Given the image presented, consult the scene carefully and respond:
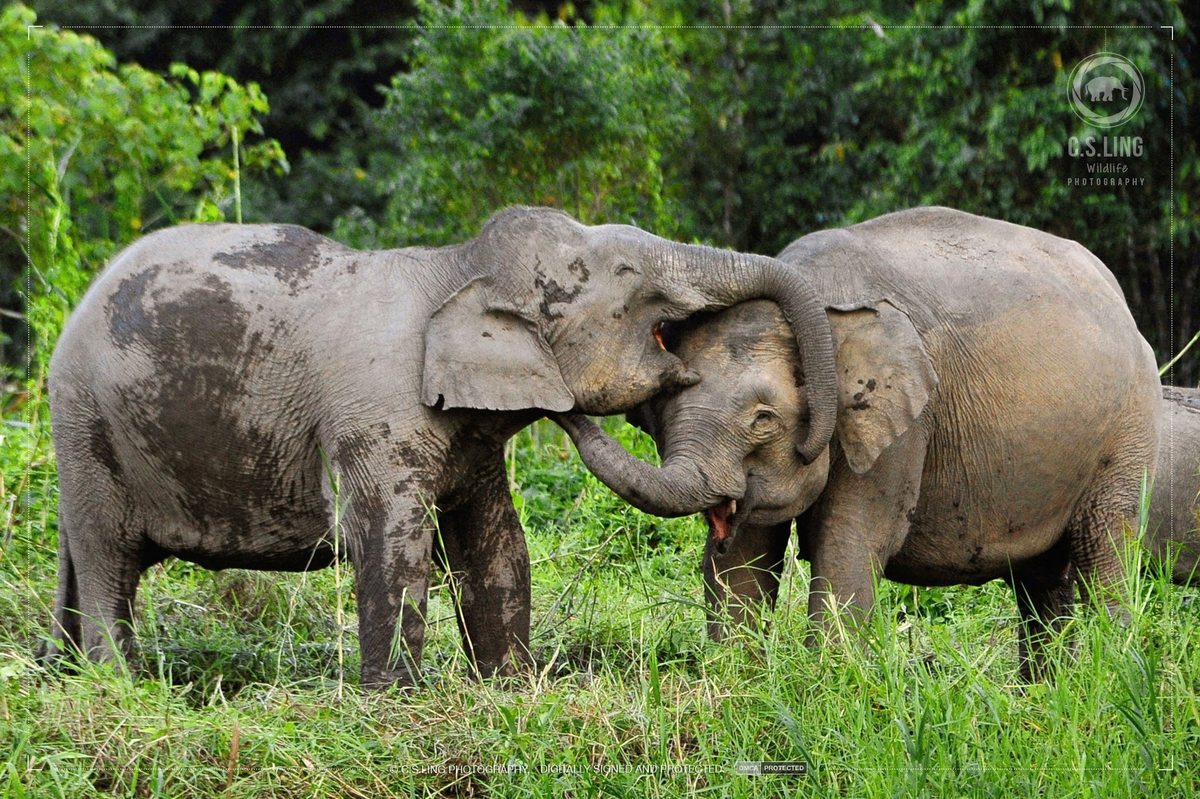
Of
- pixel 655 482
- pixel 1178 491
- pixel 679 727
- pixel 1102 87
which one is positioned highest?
pixel 1102 87

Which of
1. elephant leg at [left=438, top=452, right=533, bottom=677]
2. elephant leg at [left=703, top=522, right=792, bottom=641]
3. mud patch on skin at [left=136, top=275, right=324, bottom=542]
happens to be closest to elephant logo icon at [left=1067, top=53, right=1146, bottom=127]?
elephant leg at [left=703, top=522, right=792, bottom=641]

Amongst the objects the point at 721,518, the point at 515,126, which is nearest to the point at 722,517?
the point at 721,518

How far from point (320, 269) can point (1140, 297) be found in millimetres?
9091

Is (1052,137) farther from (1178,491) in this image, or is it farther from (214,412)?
(214,412)

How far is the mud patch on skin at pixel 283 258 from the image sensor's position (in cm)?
526

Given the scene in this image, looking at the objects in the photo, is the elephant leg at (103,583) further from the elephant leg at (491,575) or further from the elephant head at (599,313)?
the elephant head at (599,313)

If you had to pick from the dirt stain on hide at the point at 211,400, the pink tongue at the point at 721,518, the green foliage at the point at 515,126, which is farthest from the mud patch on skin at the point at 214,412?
the green foliage at the point at 515,126

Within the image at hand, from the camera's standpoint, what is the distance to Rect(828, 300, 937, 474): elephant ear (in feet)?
17.1

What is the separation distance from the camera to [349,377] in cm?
504

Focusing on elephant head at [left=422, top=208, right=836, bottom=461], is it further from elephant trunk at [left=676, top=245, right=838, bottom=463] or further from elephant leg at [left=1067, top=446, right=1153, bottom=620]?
elephant leg at [left=1067, top=446, right=1153, bottom=620]

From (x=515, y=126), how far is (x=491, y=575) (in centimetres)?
663

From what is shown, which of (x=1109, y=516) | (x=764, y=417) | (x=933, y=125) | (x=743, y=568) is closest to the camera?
(x=764, y=417)

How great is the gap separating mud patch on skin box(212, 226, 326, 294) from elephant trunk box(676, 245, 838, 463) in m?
1.29

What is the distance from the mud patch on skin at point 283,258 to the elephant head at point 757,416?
1012 mm
